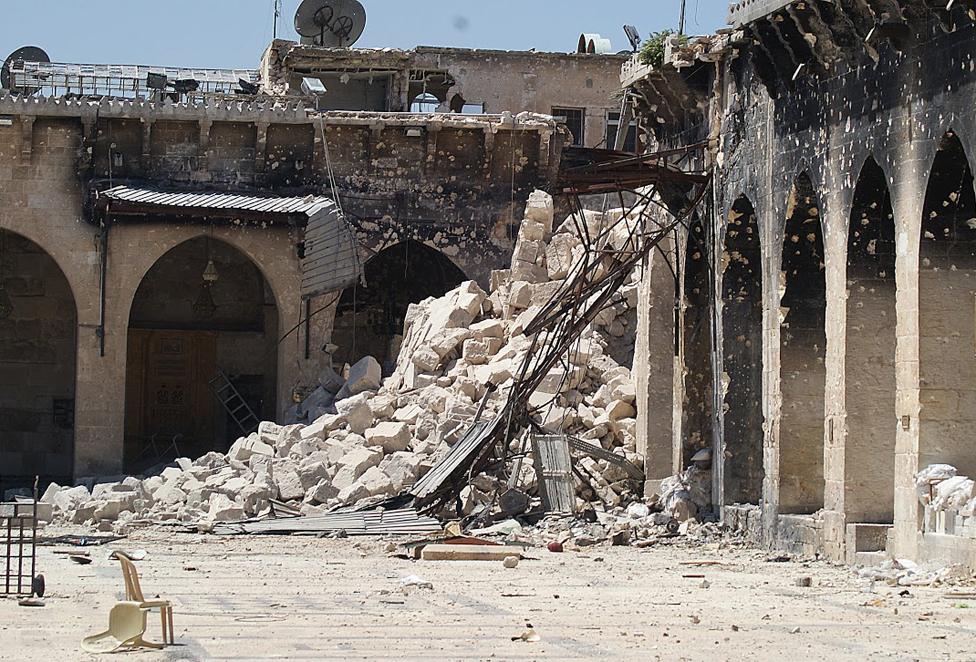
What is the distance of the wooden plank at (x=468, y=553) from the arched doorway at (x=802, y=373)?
3.02 m

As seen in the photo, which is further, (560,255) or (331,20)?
(331,20)

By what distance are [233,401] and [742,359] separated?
12.3m

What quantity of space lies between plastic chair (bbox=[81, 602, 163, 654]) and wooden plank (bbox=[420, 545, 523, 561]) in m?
6.76

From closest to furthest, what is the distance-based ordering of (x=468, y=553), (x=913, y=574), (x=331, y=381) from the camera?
(x=913, y=574)
(x=468, y=553)
(x=331, y=381)

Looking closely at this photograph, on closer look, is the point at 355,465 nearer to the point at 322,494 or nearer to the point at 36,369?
the point at 322,494

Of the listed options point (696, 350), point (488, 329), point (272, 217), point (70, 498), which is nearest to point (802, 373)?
point (696, 350)

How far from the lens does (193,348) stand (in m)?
30.7

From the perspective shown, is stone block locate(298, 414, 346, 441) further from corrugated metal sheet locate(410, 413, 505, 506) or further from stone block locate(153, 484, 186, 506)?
corrugated metal sheet locate(410, 413, 505, 506)

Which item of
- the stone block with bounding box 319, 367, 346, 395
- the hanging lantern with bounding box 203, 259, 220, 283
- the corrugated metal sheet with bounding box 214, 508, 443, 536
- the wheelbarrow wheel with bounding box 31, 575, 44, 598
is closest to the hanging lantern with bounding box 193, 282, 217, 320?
the hanging lantern with bounding box 203, 259, 220, 283

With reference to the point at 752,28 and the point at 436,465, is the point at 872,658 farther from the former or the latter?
the point at 436,465

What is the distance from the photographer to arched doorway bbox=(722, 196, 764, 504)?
791 inches

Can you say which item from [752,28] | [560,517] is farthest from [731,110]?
[560,517]

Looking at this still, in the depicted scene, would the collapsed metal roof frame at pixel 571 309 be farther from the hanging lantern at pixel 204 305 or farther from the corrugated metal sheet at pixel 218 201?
the hanging lantern at pixel 204 305

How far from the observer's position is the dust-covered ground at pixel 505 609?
34.6 feet
